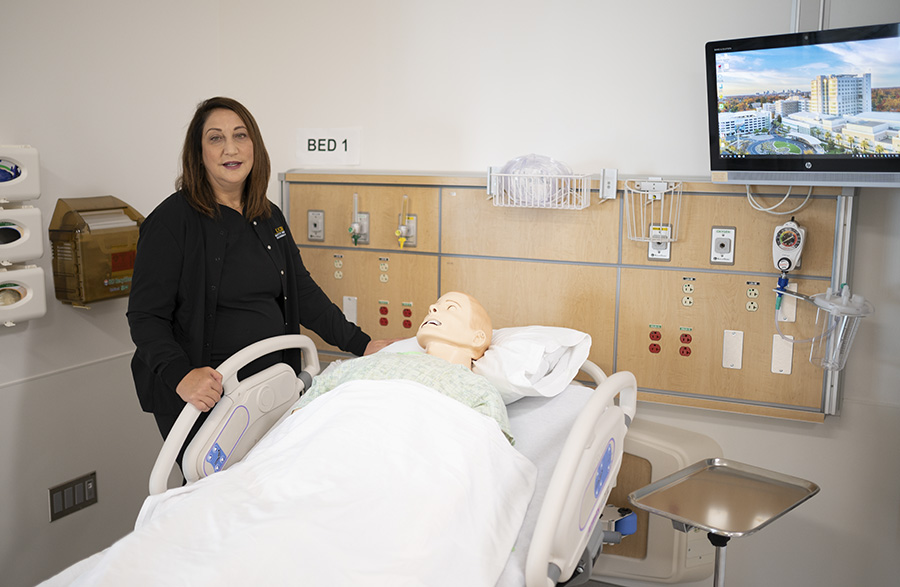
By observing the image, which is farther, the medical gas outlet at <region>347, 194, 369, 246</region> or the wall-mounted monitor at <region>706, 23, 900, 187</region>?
the medical gas outlet at <region>347, 194, 369, 246</region>

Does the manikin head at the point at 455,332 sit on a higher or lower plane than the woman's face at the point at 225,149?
lower

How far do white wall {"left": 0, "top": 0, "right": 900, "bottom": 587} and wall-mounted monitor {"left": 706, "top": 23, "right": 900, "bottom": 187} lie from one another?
1.04 ft

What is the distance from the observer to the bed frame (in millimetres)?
1461

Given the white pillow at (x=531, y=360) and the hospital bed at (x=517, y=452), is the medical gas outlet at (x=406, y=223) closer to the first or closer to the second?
the white pillow at (x=531, y=360)

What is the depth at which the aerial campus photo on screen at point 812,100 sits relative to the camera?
2.04 metres

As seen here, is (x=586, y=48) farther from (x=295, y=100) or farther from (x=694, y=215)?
(x=295, y=100)

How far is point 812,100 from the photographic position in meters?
2.15

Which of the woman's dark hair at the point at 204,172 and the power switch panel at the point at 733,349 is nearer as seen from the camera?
the woman's dark hair at the point at 204,172

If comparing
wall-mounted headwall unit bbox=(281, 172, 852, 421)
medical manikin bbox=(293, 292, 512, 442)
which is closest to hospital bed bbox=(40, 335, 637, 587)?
medical manikin bbox=(293, 292, 512, 442)

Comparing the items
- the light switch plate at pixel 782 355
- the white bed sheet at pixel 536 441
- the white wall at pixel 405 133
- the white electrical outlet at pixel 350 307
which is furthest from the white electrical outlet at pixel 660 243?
the white electrical outlet at pixel 350 307

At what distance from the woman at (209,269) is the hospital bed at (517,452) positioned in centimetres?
15

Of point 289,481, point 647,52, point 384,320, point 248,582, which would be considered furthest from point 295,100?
point 248,582

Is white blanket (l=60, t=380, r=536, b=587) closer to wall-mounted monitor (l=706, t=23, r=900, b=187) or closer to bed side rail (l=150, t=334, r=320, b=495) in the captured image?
bed side rail (l=150, t=334, r=320, b=495)

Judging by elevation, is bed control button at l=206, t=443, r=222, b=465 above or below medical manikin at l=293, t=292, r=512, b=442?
below
